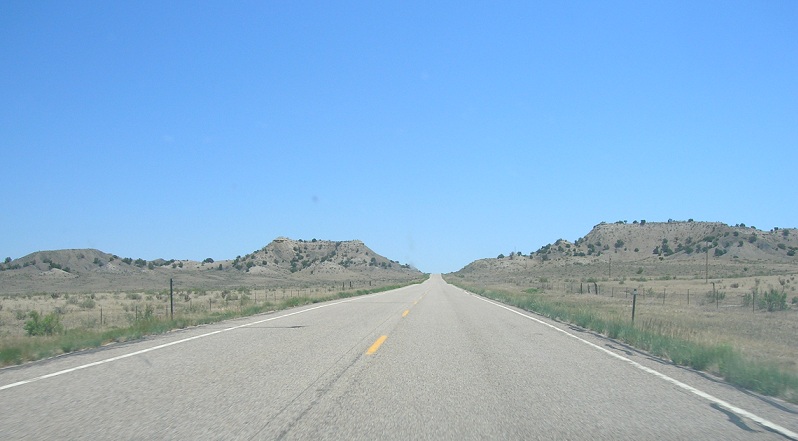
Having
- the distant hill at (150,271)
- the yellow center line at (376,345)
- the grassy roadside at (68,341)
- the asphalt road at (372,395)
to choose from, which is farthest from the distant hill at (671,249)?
the asphalt road at (372,395)

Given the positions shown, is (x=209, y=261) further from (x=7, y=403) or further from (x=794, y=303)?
(x=7, y=403)

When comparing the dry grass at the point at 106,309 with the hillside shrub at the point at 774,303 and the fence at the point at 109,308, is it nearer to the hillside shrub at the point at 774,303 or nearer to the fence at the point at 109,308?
the fence at the point at 109,308

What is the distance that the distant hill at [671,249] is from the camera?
114m

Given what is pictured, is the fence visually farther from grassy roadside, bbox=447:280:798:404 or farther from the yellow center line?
grassy roadside, bbox=447:280:798:404

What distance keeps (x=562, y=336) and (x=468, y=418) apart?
11.1 metres

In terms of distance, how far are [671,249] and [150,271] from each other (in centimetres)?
10558

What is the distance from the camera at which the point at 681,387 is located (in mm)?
10102

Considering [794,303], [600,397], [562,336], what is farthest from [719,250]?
[600,397]

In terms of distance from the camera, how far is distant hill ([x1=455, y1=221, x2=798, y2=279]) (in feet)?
375

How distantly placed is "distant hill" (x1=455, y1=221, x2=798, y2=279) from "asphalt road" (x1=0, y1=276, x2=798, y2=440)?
8946 cm

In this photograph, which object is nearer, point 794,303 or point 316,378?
point 316,378

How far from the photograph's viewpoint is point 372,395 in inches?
353

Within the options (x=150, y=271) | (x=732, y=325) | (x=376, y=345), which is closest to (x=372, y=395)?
→ (x=376, y=345)

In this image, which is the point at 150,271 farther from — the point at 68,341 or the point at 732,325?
the point at 68,341
